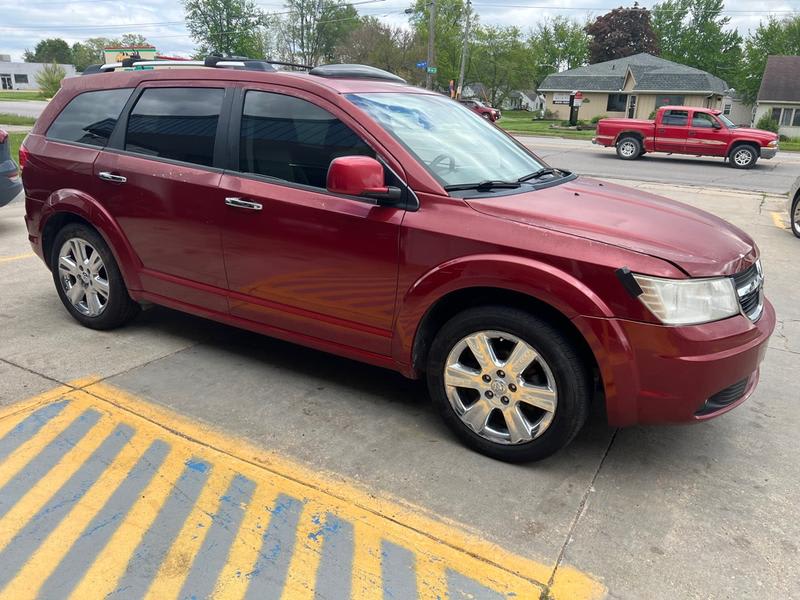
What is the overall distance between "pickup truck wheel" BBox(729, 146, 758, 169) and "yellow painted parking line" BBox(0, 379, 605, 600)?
798 inches

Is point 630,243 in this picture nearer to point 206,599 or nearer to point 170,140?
point 206,599

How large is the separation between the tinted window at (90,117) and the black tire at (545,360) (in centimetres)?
277

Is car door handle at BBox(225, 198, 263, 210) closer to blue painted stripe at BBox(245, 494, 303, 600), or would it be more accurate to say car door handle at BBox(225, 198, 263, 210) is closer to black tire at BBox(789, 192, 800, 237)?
blue painted stripe at BBox(245, 494, 303, 600)

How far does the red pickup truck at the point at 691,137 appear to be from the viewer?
762 inches

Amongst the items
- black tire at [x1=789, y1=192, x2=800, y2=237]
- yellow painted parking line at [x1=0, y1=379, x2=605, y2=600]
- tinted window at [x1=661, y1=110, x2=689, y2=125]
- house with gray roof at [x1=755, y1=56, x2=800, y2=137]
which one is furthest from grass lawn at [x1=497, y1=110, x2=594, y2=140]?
yellow painted parking line at [x1=0, y1=379, x2=605, y2=600]

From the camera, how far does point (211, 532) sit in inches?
101

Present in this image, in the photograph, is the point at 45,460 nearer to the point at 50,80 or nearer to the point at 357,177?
the point at 357,177

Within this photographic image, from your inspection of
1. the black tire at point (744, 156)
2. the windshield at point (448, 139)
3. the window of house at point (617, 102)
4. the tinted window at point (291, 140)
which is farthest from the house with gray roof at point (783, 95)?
the tinted window at point (291, 140)

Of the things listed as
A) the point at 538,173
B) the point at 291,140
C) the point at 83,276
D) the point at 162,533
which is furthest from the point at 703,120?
the point at 162,533

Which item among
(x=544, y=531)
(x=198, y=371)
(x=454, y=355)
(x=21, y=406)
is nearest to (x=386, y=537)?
(x=544, y=531)

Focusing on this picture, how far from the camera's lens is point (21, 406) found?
351cm

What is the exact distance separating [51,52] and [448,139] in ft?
495

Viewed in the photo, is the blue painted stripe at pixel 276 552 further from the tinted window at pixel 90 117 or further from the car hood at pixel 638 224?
the tinted window at pixel 90 117

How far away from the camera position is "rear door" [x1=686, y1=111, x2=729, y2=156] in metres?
19.7
